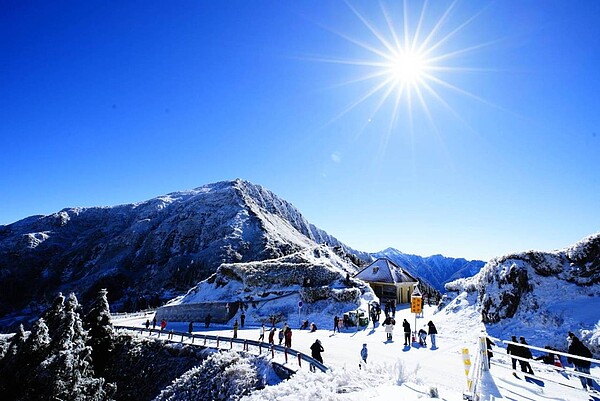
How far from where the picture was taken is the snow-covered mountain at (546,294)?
16734 mm

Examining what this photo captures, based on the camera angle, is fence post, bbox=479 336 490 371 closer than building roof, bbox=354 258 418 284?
Yes

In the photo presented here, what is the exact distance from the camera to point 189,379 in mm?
19625

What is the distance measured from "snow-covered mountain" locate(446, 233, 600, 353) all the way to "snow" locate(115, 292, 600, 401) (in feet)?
1.83

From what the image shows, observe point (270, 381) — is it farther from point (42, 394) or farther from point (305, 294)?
point (305, 294)

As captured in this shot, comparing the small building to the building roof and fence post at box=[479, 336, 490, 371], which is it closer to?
the building roof

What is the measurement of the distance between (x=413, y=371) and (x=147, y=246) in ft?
376

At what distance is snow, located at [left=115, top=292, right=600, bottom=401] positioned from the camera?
21.8ft

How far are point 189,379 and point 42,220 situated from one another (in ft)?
566

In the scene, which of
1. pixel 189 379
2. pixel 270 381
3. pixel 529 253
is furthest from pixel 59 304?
pixel 529 253

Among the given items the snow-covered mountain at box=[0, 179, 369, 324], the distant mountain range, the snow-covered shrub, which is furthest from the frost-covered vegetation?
the distant mountain range

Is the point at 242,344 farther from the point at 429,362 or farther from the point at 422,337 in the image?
the point at 429,362

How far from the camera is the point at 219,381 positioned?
17.6 metres

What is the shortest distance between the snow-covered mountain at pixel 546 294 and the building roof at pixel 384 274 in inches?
847

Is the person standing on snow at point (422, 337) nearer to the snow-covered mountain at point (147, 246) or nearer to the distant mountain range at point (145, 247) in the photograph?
the snow-covered mountain at point (147, 246)
